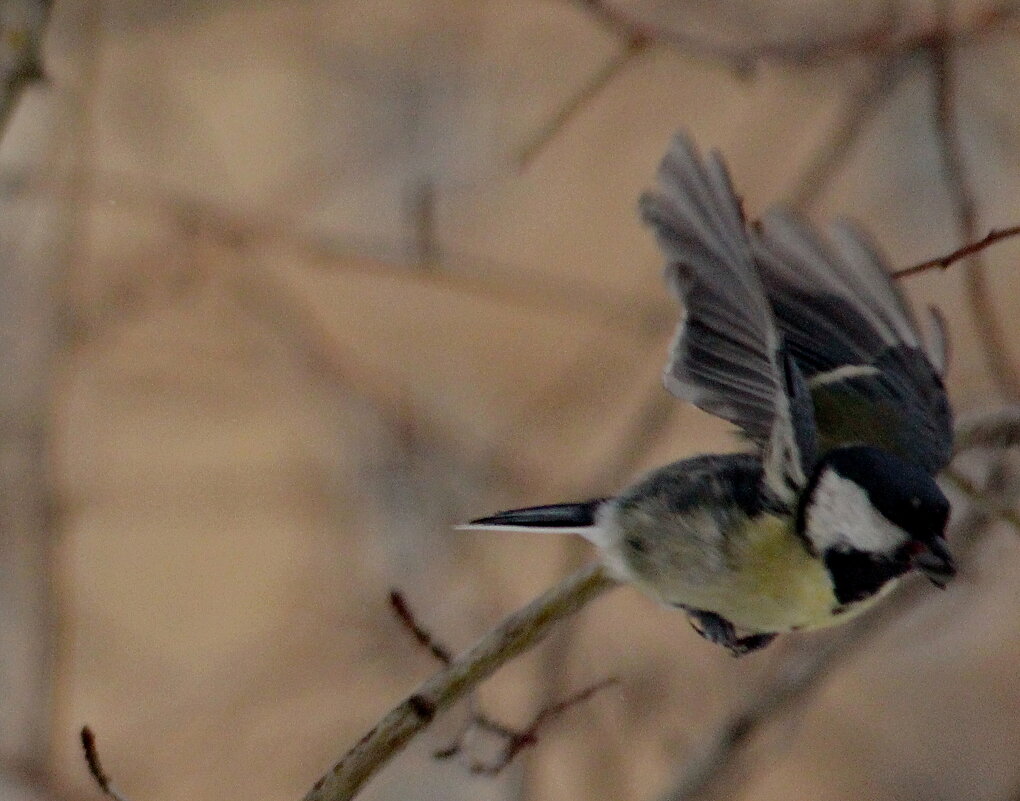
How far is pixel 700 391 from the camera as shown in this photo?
1181 mm

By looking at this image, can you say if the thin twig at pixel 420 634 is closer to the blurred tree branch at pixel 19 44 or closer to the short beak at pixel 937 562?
the short beak at pixel 937 562

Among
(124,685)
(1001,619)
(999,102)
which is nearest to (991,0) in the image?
(999,102)

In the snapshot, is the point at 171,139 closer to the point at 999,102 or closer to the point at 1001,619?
the point at 999,102

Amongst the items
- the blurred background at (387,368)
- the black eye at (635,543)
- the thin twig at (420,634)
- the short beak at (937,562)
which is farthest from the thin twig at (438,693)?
the blurred background at (387,368)

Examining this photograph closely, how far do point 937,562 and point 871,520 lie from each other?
0.23 ft

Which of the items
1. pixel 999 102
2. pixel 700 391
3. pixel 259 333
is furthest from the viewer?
pixel 259 333

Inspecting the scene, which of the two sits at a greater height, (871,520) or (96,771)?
(871,520)

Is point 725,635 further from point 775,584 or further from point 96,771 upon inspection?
point 96,771

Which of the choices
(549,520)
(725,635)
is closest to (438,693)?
(549,520)

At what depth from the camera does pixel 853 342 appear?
1323 mm

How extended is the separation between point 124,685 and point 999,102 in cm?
206

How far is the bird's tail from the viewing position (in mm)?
1193

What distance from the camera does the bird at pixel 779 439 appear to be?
3.45ft

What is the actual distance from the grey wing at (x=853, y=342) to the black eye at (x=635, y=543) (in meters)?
0.18
